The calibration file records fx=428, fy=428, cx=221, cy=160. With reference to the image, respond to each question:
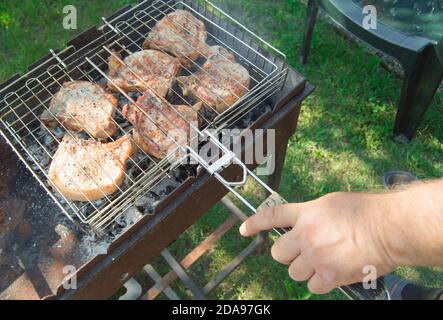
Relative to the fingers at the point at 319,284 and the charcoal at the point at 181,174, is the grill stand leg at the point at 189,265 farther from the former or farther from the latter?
the fingers at the point at 319,284

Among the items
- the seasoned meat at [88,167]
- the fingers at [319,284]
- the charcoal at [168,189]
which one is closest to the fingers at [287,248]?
the fingers at [319,284]

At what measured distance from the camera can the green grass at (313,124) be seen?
3102 millimetres

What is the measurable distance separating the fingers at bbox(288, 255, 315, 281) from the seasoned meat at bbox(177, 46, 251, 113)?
91 cm

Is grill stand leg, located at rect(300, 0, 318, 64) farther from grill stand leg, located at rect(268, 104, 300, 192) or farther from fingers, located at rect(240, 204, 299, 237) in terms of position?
fingers, located at rect(240, 204, 299, 237)

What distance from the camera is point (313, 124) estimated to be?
3799 mm

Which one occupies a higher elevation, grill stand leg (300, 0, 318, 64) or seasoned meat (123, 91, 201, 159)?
seasoned meat (123, 91, 201, 159)

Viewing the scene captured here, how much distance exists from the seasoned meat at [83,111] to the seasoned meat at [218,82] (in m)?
0.42

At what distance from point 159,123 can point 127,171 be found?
0.29 meters

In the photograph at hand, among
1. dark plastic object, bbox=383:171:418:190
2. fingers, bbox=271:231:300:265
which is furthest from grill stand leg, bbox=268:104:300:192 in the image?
dark plastic object, bbox=383:171:418:190

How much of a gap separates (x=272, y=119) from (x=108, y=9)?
10.5 ft

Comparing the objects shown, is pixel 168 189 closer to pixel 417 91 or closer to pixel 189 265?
pixel 189 265

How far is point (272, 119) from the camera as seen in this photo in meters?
2.14

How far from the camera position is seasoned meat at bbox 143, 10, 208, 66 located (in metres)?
2.41

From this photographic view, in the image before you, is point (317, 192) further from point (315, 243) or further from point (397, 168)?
point (315, 243)
